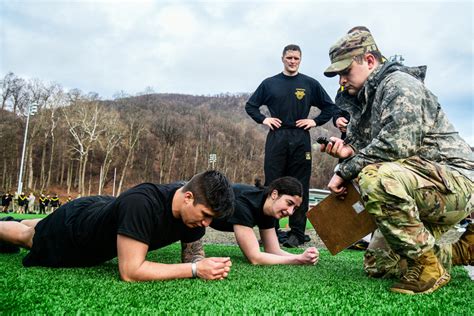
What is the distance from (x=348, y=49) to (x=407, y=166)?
3.49 ft

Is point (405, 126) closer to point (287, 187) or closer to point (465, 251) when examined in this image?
point (465, 251)

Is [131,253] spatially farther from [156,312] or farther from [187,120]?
[187,120]

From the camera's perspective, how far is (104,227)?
3037mm

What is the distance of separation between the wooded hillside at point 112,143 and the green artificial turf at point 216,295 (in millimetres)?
47854

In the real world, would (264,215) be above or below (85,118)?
below

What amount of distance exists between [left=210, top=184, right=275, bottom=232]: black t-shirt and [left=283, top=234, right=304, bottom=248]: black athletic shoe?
179 cm

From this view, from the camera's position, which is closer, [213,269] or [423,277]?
[423,277]

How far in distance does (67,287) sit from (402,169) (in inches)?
90.7

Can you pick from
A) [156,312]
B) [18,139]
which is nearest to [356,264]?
[156,312]

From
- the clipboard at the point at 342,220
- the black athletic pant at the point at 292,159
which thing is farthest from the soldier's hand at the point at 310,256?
the black athletic pant at the point at 292,159

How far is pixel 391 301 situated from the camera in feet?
7.93

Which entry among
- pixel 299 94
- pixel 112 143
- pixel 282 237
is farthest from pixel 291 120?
pixel 112 143

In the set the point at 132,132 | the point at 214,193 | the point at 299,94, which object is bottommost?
the point at 214,193

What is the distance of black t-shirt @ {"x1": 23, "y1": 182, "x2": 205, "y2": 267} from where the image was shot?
9.30 ft
